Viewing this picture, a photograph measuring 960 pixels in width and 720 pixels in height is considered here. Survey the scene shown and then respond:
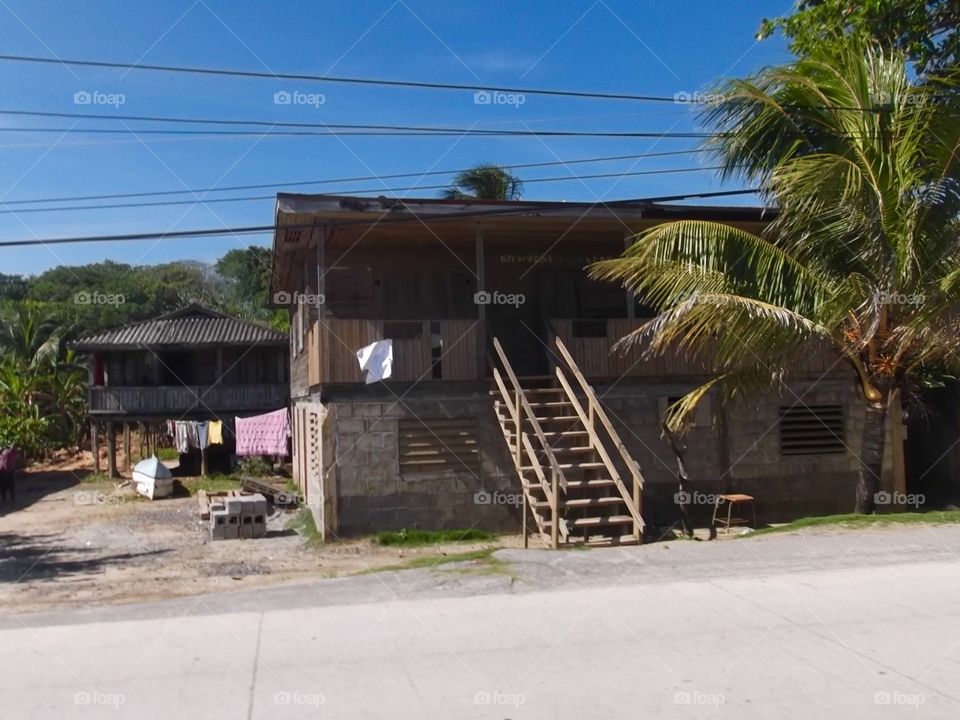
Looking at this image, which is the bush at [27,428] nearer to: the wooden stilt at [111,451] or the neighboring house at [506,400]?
the wooden stilt at [111,451]

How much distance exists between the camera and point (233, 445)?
1201 inches

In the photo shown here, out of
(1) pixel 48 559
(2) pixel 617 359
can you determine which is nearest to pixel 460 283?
(2) pixel 617 359

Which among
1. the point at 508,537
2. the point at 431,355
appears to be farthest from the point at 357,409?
the point at 508,537

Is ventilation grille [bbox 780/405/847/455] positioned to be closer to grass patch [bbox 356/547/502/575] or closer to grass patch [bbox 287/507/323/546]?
grass patch [bbox 287/507/323/546]

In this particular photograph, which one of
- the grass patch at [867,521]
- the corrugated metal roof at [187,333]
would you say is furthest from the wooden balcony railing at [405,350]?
the corrugated metal roof at [187,333]

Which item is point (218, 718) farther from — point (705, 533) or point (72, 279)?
point (72, 279)

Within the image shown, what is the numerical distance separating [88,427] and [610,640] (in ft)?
116

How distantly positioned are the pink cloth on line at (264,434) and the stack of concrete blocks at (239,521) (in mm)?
10745

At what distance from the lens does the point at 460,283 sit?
1803 centimetres

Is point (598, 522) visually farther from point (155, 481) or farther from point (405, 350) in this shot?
point (155, 481)

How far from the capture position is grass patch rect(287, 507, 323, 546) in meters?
14.9

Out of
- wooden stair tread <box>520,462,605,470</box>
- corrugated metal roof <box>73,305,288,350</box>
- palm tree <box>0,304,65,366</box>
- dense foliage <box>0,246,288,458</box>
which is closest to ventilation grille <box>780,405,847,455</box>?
wooden stair tread <box>520,462,605,470</box>

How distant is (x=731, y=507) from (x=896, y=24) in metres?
8.15

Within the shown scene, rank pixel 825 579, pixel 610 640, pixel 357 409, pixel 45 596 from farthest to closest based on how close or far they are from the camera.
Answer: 1. pixel 357 409
2. pixel 45 596
3. pixel 825 579
4. pixel 610 640
